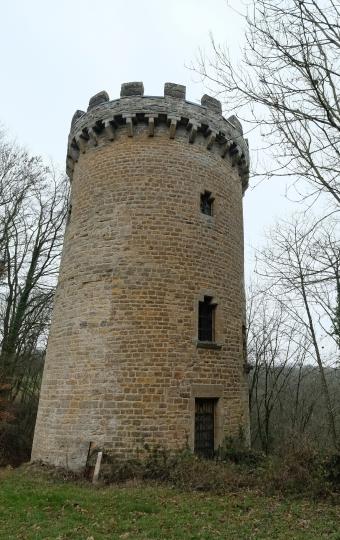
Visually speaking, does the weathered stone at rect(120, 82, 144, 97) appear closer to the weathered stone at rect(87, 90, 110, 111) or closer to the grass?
the weathered stone at rect(87, 90, 110, 111)

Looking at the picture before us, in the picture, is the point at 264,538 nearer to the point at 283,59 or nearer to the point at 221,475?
the point at 221,475

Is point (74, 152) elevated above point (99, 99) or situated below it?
below

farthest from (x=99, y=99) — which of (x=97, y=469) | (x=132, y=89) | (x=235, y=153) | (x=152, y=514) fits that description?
(x=152, y=514)

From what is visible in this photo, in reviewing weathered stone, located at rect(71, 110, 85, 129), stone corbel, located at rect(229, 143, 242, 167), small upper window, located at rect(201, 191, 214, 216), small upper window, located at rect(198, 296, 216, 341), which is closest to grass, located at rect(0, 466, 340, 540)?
small upper window, located at rect(198, 296, 216, 341)

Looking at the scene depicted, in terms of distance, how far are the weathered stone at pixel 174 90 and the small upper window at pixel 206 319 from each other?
5911 millimetres

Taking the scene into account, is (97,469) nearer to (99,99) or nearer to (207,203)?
(207,203)

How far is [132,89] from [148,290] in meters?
6.02

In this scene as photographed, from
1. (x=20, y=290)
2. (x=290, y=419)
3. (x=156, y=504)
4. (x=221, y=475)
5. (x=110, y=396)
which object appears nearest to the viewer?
(x=156, y=504)

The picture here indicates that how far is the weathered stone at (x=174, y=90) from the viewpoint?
458 inches

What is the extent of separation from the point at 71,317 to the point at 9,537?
220 inches

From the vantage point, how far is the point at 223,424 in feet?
33.2

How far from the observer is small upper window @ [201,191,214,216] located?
38.6ft

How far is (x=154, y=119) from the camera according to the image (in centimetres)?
1128

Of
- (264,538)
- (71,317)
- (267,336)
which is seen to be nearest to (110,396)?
(71,317)
